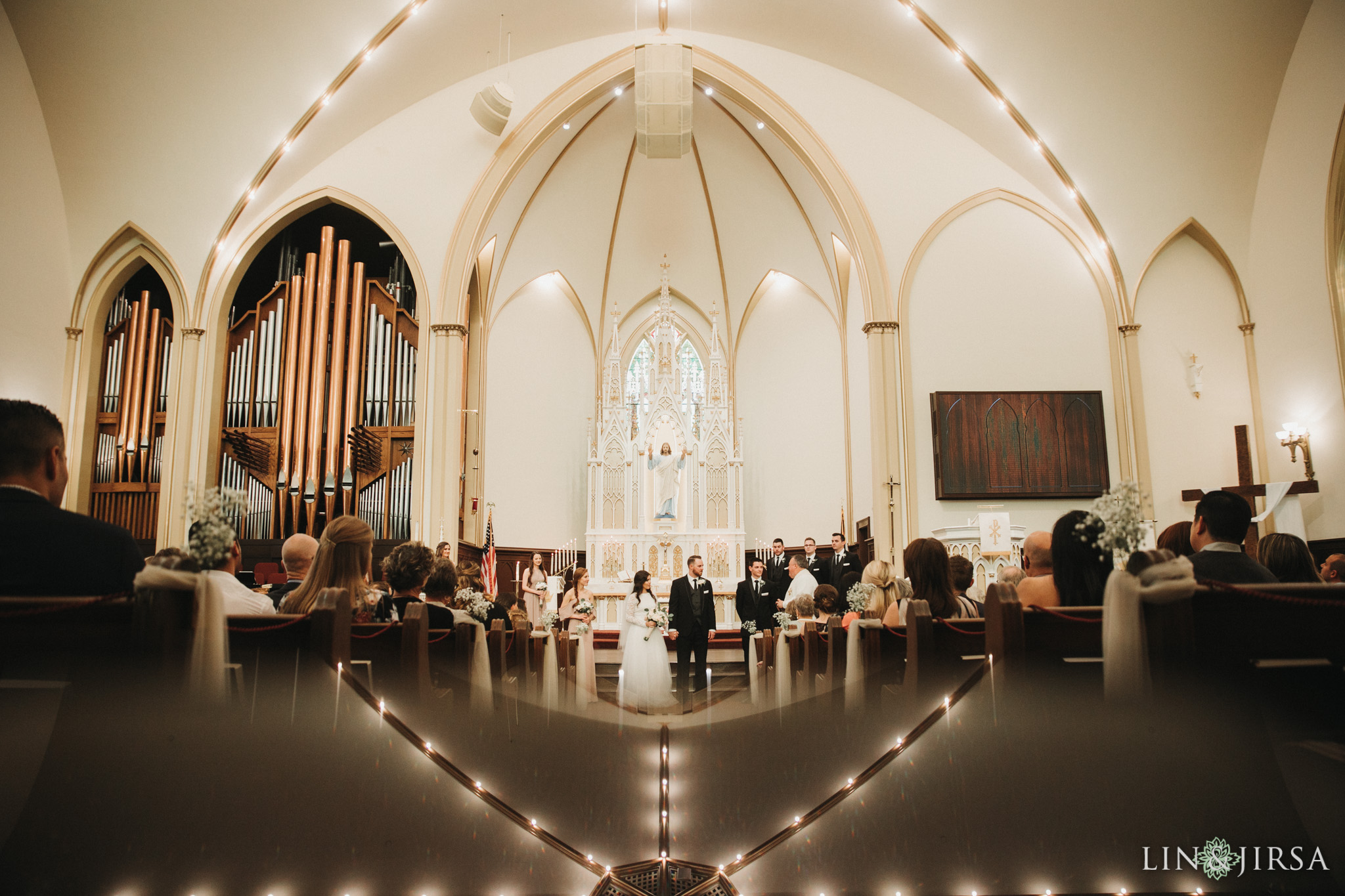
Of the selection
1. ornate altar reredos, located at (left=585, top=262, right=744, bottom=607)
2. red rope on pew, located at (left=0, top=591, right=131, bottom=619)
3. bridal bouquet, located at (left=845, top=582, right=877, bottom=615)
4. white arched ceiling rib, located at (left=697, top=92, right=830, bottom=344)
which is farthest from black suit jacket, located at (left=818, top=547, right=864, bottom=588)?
red rope on pew, located at (left=0, top=591, right=131, bottom=619)

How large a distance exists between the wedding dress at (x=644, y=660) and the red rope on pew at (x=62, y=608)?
4919 mm

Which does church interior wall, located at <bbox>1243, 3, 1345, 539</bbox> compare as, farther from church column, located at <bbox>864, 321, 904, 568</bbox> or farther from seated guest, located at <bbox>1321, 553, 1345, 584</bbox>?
church column, located at <bbox>864, 321, 904, 568</bbox>

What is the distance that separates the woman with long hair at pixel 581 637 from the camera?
6345 millimetres

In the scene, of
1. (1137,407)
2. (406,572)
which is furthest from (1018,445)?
(406,572)

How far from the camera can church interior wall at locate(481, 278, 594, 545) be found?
11.8 m

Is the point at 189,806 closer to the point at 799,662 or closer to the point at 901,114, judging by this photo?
the point at 799,662

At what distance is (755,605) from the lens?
27.6ft

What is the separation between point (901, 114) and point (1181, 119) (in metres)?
2.94

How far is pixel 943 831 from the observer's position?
7.76 feet

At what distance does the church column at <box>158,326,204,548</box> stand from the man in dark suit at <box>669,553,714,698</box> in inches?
225

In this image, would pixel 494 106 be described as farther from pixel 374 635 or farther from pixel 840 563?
pixel 374 635

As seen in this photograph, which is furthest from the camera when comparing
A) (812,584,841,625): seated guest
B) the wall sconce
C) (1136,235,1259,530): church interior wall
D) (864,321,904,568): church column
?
(1136,235,1259,530): church interior wall

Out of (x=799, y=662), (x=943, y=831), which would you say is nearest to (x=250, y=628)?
(x=943, y=831)

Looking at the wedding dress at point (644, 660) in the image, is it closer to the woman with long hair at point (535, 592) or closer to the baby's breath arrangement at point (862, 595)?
the baby's breath arrangement at point (862, 595)
